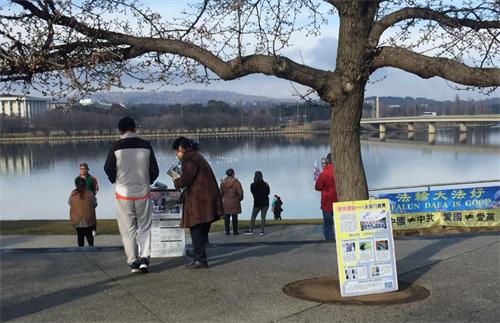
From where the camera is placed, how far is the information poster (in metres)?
8.69

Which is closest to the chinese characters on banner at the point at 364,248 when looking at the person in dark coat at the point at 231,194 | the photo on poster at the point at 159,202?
the photo on poster at the point at 159,202

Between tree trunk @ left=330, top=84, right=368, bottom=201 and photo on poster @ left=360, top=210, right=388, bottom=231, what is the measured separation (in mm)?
352

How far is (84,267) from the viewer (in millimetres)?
8039

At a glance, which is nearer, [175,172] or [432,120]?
[175,172]

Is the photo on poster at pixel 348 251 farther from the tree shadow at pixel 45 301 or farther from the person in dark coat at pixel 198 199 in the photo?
the tree shadow at pixel 45 301

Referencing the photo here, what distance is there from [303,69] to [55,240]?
1186 cm

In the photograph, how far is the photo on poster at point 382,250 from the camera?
A: 6344mm

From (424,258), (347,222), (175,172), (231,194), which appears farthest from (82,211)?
(347,222)

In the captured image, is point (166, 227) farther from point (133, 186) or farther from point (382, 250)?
point (382, 250)

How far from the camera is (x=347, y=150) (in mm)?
6621

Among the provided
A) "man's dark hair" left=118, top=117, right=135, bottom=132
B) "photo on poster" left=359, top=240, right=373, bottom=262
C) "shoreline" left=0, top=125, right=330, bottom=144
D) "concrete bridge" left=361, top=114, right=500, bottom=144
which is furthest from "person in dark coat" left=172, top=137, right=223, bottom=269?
"concrete bridge" left=361, top=114, right=500, bottom=144

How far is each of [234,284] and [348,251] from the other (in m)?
1.38

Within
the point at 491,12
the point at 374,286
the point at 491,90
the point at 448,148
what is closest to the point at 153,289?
the point at 374,286

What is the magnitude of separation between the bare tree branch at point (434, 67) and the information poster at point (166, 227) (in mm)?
3482
